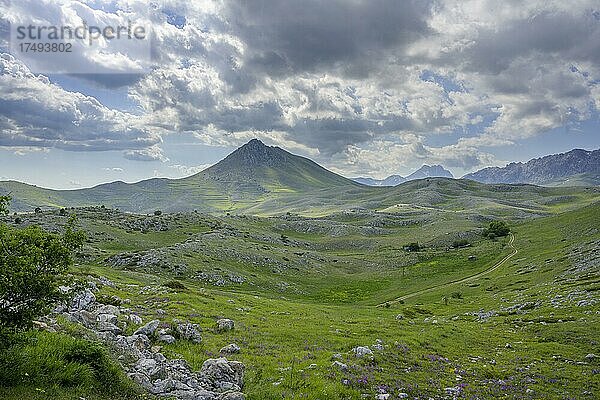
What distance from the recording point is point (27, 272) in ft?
40.7

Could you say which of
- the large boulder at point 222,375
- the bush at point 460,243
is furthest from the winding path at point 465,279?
the large boulder at point 222,375

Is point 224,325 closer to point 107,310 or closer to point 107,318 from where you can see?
point 107,310

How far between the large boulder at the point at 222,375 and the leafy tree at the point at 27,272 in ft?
26.3

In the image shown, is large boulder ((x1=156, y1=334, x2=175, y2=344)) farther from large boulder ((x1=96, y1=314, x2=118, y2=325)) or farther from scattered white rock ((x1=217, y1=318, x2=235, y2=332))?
scattered white rock ((x1=217, y1=318, x2=235, y2=332))

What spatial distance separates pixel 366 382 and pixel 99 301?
23722mm

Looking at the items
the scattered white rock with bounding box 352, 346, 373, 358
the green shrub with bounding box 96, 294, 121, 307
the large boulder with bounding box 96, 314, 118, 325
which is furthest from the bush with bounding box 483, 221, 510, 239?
the large boulder with bounding box 96, 314, 118, 325

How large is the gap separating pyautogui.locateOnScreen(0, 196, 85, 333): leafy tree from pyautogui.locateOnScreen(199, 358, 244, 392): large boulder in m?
8.03

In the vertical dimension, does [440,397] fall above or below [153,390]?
below

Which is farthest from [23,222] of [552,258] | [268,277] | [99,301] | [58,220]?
[552,258]

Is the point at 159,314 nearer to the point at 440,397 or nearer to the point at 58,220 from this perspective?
the point at 440,397

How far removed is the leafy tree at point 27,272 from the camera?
12.4 meters

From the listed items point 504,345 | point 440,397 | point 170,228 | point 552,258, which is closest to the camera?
point 440,397

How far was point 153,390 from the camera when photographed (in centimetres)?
1570

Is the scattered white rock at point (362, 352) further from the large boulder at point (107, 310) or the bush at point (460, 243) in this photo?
the bush at point (460, 243)
